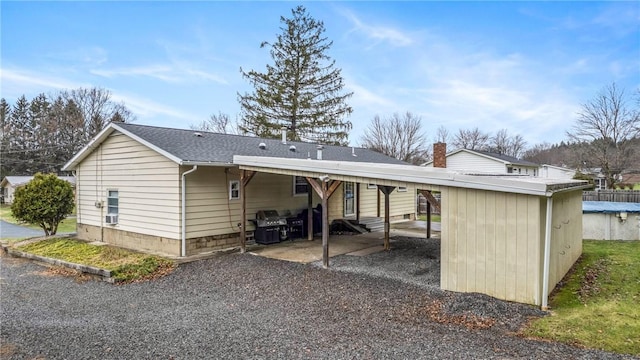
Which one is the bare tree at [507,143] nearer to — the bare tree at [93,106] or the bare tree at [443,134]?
the bare tree at [443,134]

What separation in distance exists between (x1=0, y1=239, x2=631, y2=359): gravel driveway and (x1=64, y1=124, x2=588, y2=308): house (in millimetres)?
700

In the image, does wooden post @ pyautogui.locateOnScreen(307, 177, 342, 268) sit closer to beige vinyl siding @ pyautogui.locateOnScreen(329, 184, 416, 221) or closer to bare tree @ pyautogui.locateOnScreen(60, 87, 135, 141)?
beige vinyl siding @ pyautogui.locateOnScreen(329, 184, 416, 221)

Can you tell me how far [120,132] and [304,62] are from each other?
67.1 ft

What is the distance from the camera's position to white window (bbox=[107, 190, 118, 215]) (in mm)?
11864

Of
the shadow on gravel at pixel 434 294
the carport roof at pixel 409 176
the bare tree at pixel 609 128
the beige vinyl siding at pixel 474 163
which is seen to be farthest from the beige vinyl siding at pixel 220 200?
the bare tree at pixel 609 128

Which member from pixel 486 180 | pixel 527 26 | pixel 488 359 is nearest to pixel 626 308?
pixel 486 180

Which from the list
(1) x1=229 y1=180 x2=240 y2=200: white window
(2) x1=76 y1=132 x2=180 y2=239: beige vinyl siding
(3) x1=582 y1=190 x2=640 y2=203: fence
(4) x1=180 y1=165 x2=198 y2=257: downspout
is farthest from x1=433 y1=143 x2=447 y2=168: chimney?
(3) x1=582 y1=190 x2=640 y2=203: fence

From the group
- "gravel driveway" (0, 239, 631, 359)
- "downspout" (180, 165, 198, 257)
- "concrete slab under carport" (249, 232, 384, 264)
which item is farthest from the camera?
"downspout" (180, 165, 198, 257)

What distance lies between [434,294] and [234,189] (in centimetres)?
650

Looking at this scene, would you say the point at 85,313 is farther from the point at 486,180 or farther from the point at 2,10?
the point at 2,10

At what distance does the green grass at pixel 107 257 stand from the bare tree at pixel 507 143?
50711mm

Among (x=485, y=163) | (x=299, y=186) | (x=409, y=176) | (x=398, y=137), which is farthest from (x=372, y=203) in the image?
(x=398, y=137)

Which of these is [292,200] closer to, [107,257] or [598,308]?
[107,257]

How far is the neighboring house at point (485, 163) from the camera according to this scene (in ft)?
94.0
